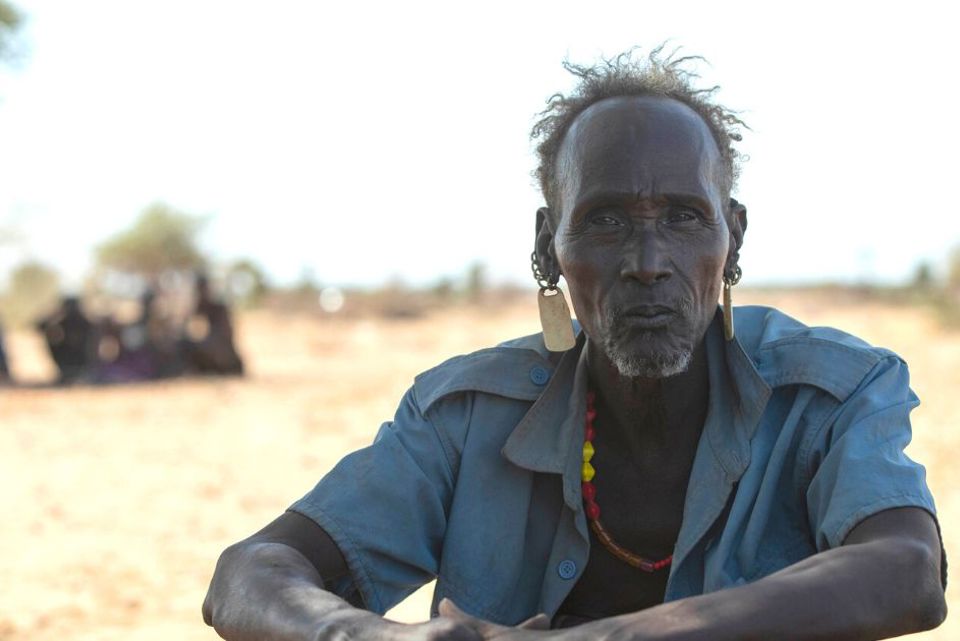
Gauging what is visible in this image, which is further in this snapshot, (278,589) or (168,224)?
(168,224)

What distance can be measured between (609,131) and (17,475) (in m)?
7.55

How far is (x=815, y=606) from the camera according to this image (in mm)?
1826

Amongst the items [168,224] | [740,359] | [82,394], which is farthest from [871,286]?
[740,359]

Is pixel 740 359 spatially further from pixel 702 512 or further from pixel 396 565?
pixel 396 565

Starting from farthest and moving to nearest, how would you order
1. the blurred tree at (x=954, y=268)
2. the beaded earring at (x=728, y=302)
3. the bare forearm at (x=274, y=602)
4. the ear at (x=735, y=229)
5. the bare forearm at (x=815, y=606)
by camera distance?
1. the blurred tree at (x=954, y=268)
2. the ear at (x=735, y=229)
3. the beaded earring at (x=728, y=302)
4. the bare forearm at (x=274, y=602)
5. the bare forearm at (x=815, y=606)

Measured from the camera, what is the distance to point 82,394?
1445cm

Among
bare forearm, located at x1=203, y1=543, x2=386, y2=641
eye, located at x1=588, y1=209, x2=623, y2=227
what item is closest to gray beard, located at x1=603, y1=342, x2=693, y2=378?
eye, located at x1=588, y1=209, x2=623, y2=227

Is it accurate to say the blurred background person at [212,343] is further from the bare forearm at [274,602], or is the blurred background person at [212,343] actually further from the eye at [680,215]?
the eye at [680,215]

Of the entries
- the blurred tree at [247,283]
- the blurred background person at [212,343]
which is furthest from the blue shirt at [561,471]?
the blurred tree at [247,283]

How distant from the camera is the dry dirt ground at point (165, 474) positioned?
5.24 metres

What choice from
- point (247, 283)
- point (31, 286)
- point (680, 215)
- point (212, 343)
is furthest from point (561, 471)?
point (31, 286)

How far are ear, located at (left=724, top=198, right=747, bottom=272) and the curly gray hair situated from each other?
0.13 feet

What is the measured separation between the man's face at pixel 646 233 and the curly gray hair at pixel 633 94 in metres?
0.08

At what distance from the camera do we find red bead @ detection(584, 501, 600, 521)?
7.87 feet
